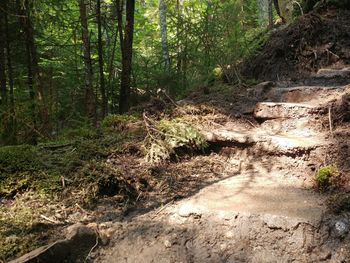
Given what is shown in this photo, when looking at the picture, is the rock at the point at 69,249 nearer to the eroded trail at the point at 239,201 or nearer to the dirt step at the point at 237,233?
the eroded trail at the point at 239,201

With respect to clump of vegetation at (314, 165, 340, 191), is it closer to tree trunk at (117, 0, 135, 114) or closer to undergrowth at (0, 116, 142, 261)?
undergrowth at (0, 116, 142, 261)

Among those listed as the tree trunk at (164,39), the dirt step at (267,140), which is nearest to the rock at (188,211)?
the dirt step at (267,140)

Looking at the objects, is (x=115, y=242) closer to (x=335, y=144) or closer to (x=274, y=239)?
(x=274, y=239)

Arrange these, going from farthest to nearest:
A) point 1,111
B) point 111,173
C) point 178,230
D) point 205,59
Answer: point 205,59, point 1,111, point 111,173, point 178,230

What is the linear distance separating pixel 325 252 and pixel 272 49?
625 cm

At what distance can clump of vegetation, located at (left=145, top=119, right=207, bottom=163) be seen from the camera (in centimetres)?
495

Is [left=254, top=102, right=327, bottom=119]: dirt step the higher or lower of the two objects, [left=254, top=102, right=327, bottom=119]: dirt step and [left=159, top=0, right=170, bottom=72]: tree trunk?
the lower


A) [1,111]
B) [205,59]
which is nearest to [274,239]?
[1,111]

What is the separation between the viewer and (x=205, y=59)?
824 cm

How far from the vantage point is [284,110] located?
5680mm

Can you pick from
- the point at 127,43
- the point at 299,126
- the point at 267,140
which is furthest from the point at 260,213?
the point at 127,43

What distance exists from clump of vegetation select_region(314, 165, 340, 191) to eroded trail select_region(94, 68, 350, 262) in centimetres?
14

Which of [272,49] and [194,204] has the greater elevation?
[272,49]

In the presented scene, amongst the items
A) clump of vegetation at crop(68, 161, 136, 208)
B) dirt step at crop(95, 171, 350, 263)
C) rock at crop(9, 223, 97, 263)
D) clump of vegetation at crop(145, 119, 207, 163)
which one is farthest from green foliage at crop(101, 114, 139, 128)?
rock at crop(9, 223, 97, 263)
